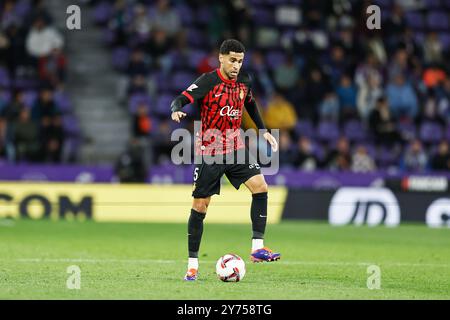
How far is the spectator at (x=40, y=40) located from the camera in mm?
20594

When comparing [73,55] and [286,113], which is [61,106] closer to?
[73,55]

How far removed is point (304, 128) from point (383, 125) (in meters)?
1.70

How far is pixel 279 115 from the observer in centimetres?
2042

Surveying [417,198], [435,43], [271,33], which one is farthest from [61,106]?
[435,43]

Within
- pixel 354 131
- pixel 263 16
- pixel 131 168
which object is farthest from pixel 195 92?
pixel 263 16

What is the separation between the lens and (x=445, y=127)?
71.3 ft

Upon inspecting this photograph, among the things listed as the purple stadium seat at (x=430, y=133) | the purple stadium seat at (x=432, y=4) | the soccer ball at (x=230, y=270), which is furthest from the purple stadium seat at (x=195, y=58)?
the soccer ball at (x=230, y=270)

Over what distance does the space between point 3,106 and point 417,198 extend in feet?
27.5

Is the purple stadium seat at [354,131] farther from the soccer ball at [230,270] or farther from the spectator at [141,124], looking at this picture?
the soccer ball at [230,270]

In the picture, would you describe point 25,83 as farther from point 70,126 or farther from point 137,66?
point 137,66

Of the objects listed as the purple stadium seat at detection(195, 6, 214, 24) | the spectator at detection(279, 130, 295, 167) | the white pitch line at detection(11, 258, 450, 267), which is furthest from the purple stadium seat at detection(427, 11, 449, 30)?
the white pitch line at detection(11, 258, 450, 267)

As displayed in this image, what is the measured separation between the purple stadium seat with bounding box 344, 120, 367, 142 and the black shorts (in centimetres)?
1157

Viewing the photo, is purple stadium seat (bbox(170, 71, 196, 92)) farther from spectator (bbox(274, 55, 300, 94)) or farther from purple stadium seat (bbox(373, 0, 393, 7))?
purple stadium seat (bbox(373, 0, 393, 7))

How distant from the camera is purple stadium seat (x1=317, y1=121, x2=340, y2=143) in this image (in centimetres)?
2120
